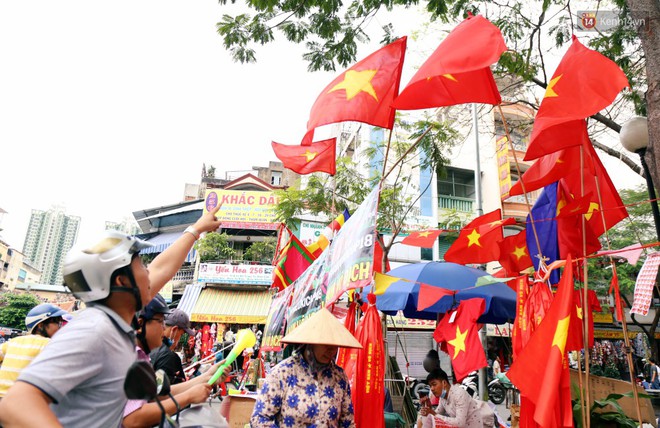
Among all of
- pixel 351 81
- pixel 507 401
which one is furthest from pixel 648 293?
pixel 507 401

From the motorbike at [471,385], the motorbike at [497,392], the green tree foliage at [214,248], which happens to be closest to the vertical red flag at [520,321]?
the motorbike at [471,385]

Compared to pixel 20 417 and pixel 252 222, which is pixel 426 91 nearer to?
pixel 20 417

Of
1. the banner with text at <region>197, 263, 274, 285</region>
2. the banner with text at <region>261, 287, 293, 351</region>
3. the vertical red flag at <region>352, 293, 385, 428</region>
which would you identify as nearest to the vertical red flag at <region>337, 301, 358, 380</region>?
the vertical red flag at <region>352, 293, 385, 428</region>

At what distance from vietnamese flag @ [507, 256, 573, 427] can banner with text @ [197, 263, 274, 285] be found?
19261 millimetres

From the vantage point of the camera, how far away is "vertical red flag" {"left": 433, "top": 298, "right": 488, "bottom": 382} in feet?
18.5

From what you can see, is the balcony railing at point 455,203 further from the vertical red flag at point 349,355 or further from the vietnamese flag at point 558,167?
the vertical red flag at point 349,355

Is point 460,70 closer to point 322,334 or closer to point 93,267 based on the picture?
point 322,334

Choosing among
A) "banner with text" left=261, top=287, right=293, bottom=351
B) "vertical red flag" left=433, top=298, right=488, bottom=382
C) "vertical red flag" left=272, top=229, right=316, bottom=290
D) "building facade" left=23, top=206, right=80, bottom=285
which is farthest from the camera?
"building facade" left=23, top=206, right=80, bottom=285

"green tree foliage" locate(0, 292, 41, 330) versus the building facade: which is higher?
the building facade

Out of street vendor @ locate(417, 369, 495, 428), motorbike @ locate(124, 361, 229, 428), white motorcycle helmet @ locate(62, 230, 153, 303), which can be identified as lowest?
street vendor @ locate(417, 369, 495, 428)

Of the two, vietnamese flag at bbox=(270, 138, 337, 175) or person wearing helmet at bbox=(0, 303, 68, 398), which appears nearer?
person wearing helmet at bbox=(0, 303, 68, 398)

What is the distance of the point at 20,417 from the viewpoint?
1.12 metres
